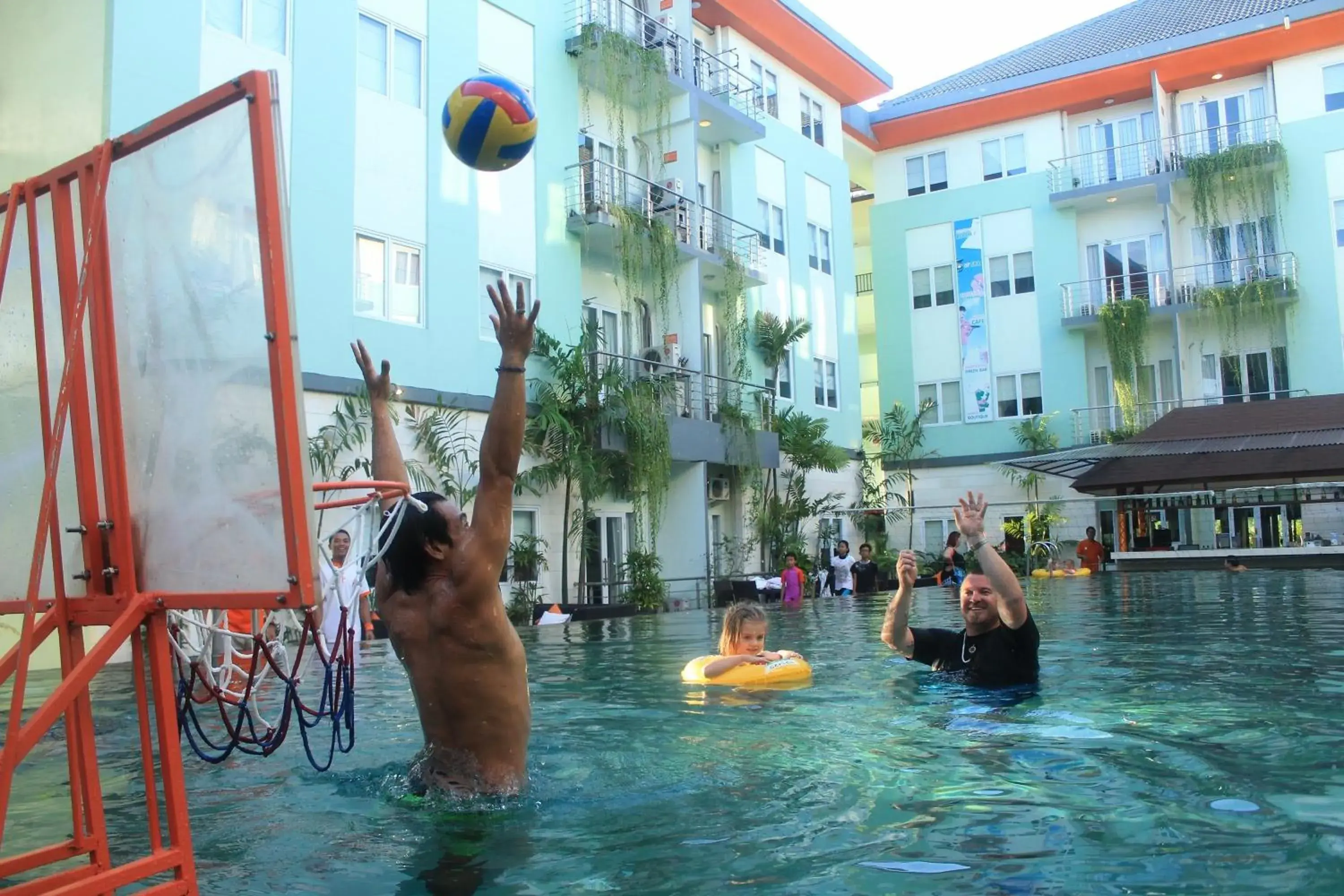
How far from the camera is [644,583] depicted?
2339 centimetres

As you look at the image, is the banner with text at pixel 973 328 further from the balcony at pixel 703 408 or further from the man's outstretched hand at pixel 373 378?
the man's outstretched hand at pixel 373 378

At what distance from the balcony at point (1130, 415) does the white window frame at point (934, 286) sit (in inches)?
218

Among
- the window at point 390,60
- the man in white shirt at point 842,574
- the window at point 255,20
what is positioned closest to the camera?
the window at point 255,20

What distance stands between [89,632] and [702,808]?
1210cm

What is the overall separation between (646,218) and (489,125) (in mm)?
17313

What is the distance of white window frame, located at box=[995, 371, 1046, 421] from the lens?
36344 millimetres

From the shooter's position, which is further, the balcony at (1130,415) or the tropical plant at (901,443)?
the tropical plant at (901,443)

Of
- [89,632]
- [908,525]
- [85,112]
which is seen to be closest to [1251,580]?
[908,525]

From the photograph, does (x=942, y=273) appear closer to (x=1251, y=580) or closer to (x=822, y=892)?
(x=1251, y=580)

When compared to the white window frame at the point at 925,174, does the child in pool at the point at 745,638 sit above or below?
below

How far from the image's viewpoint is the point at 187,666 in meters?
5.09

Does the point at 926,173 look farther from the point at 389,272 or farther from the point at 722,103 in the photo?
the point at 389,272

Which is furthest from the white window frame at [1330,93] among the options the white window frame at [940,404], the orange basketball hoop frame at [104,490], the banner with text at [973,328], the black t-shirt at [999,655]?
the orange basketball hoop frame at [104,490]

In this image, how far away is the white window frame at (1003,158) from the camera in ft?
123
